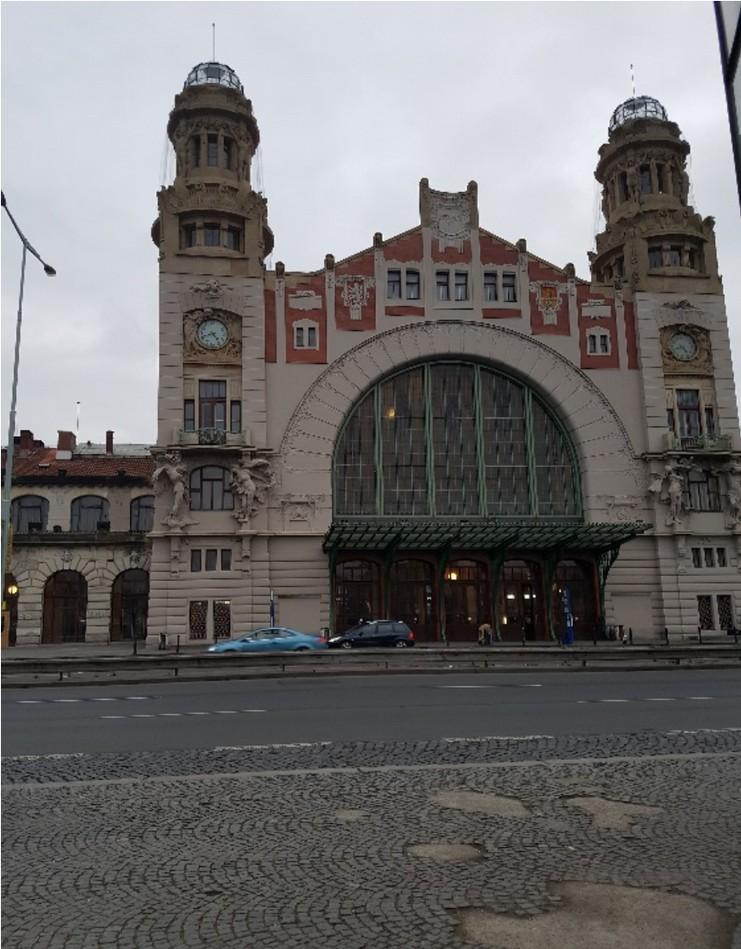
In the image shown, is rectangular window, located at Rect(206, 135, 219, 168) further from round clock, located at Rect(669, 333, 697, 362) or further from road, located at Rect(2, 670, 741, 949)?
road, located at Rect(2, 670, 741, 949)

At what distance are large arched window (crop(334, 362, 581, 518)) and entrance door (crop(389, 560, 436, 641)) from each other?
2.97m

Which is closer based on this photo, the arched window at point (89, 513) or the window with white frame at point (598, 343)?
the window with white frame at point (598, 343)

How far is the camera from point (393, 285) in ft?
154

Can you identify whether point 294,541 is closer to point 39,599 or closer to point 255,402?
point 255,402

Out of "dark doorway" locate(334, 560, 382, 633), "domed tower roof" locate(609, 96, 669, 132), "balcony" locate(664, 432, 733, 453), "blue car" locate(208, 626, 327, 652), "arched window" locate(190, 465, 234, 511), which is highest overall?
"domed tower roof" locate(609, 96, 669, 132)

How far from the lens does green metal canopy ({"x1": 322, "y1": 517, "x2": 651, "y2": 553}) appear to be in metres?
41.2

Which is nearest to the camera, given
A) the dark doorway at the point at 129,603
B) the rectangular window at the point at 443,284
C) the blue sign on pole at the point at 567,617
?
the blue sign on pole at the point at 567,617

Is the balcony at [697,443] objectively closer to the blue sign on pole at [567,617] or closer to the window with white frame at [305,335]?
the blue sign on pole at [567,617]

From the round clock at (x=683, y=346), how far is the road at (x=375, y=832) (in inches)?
1418

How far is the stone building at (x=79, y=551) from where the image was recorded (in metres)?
48.5

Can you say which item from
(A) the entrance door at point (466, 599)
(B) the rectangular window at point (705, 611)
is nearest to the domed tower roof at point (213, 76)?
(A) the entrance door at point (466, 599)

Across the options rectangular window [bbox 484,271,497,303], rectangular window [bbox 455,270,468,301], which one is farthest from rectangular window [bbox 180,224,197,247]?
rectangular window [bbox 484,271,497,303]

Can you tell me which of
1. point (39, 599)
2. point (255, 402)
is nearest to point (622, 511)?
point (255, 402)

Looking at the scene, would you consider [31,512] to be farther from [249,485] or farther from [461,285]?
[461,285]
